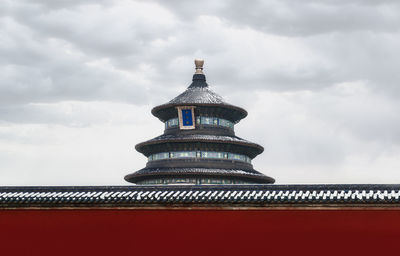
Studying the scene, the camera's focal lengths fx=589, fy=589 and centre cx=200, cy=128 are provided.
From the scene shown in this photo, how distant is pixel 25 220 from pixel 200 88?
47.1 ft

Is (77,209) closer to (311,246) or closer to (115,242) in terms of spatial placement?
(115,242)

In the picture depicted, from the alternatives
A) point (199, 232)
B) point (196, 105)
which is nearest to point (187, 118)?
point (196, 105)

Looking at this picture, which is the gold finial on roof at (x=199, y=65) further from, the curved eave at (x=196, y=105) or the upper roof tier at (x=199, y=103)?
the curved eave at (x=196, y=105)

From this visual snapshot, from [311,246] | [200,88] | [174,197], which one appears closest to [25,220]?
[174,197]

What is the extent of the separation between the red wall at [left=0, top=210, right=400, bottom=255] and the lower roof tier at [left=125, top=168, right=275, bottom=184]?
32.0 ft

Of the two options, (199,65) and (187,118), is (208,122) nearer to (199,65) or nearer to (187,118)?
(187,118)

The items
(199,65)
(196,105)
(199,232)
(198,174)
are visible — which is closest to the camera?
(199,232)

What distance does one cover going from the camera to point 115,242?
16.5 metres

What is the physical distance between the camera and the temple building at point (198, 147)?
2669 cm

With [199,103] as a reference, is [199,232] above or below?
below

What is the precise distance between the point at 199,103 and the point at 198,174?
3.66 metres

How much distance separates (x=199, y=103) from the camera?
92.0 ft

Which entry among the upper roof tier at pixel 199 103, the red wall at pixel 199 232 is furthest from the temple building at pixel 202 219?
the upper roof tier at pixel 199 103

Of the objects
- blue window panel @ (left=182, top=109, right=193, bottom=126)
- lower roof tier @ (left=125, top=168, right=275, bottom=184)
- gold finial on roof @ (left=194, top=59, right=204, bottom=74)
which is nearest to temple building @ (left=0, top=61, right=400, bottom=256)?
lower roof tier @ (left=125, top=168, right=275, bottom=184)
